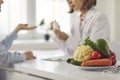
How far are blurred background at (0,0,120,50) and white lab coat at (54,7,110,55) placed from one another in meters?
1.18

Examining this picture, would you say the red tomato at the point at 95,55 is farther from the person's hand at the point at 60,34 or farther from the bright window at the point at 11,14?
the bright window at the point at 11,14

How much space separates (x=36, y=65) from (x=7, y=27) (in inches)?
76.0

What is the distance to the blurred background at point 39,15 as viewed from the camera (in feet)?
10.8

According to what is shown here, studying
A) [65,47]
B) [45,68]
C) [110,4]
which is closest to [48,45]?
[110,4]

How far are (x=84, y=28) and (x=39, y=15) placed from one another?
5.20 ft

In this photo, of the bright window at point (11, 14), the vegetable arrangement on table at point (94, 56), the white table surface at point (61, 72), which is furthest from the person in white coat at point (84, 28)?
the bright window at point (11, 14)

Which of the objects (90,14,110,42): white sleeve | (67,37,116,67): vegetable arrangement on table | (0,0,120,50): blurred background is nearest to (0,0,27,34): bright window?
(0,0,120,50): blurred background

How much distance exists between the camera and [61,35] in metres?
1.99

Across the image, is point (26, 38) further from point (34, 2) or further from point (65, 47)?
point (65, 47)

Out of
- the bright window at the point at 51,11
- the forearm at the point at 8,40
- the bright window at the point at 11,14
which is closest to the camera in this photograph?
the forearm at the point at 8,40

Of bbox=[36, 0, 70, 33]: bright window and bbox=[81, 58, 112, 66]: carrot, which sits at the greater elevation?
bbox=[36, 0, 70, 33]: bright window

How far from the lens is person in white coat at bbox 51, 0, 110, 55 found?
6.24 feet

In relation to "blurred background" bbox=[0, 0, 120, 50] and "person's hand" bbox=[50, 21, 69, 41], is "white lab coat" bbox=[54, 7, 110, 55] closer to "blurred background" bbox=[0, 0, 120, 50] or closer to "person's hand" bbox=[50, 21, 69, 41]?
"person's hand" bbox=[50, 21, 69, 41]

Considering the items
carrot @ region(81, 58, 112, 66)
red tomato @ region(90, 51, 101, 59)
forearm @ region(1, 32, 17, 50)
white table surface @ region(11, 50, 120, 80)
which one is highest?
forearm @ region(1, 32, 17, 50)
